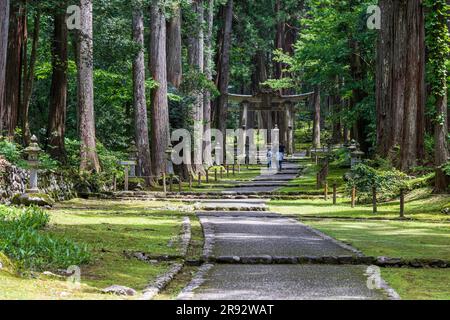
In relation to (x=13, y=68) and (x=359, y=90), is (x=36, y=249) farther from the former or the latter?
(x=359, y=90)

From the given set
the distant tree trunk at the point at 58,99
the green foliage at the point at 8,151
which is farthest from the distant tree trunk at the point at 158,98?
the green foliage at the point at 8,151

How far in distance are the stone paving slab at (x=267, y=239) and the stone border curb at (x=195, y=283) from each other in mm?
1310

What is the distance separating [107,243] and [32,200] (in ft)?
26.8

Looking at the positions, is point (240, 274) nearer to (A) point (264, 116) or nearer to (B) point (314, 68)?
(B) point (314, 68)

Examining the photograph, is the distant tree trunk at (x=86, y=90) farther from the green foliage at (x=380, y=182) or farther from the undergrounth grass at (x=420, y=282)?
the undergrounth grass at (x=420, y=282)

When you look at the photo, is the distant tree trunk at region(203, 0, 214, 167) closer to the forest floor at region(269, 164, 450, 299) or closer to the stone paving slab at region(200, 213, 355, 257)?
the forest floor at region(269, 164, 450, 299)

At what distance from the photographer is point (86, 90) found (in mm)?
28391

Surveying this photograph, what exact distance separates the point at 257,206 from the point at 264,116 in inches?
1965

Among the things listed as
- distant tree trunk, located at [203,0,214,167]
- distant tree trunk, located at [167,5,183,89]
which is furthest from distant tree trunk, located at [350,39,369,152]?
distant tree trunk, located at [203,0,214,167]

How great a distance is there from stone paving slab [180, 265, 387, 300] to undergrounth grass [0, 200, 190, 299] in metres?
0.85

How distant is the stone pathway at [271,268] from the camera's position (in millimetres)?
8844

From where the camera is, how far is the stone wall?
2030 cm

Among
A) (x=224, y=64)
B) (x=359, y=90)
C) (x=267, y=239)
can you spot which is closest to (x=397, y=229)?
(x=267, y=239)

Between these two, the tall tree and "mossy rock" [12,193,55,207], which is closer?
"mossy rock" [12,193,55,207]
